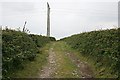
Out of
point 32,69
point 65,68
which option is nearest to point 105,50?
point 65,68

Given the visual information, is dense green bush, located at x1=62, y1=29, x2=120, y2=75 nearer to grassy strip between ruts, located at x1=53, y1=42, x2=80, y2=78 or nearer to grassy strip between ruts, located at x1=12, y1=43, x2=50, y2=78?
grassy strip between ruts, located at x1=53, y1=42, x2=80, y2=78

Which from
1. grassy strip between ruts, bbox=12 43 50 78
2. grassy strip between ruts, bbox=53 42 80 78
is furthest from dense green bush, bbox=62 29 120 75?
grassy strip between ruts, bbox=12 43 50 78

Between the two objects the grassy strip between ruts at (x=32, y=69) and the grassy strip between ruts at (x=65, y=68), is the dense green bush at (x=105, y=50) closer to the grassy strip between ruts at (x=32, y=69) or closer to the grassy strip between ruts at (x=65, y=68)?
the grassy strip between ruts at (x=65, y=68)

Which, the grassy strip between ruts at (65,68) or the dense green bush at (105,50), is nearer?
the dense green bush at (105,50)

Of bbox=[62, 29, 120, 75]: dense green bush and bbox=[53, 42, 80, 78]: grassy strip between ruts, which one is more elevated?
bbox=[62, 29, 120, 75]: dense green bush

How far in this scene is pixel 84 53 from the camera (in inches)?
831

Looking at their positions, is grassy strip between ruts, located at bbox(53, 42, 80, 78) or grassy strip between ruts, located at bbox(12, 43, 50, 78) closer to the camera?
grassy strip between ruts, located at bbox(12, 43, 50, 78)

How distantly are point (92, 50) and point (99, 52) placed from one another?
1.74 m

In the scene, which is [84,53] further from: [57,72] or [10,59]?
[10,59]

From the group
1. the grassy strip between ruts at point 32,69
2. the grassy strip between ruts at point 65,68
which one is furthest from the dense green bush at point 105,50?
the grassy strip between ruts at point 32,69

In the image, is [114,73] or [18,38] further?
[18,38]

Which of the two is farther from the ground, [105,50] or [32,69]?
[105,50]

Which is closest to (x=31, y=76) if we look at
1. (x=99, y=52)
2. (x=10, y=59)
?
(x=10, y=59)

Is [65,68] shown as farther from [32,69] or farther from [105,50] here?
[105,50]
